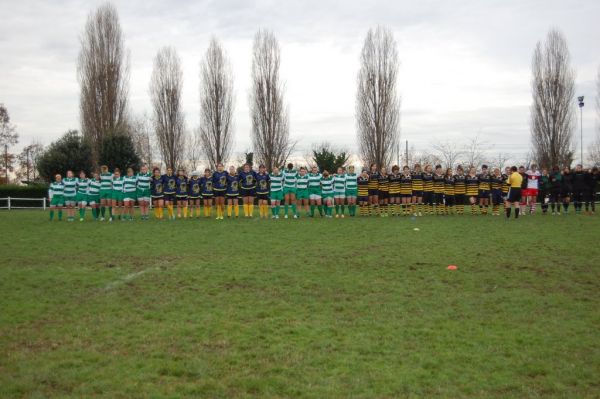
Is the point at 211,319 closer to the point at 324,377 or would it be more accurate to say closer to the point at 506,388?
the point at 324,377

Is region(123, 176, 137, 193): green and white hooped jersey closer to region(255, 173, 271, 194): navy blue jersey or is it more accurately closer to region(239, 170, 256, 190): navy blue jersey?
region(239, 170, 256, 190): navy blue jersey

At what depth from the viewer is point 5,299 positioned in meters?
7.74

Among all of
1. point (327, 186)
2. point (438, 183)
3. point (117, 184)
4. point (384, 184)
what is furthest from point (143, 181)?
point (438, 183)

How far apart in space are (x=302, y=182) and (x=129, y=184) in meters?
6.85

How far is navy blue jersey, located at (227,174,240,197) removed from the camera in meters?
21.6

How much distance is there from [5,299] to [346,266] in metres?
5.64

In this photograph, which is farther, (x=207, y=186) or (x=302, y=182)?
(x=207, y=186)

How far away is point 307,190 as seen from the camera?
71.2 feet

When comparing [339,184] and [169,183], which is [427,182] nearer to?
[339,184]

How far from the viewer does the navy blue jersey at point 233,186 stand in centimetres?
2159

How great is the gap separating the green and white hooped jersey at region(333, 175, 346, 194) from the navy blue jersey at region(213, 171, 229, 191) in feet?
14.4

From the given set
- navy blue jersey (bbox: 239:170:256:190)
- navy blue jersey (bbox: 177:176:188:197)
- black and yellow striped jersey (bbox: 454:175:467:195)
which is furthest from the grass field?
black and yellow striped jersey (bbox: 454:175:467:195)

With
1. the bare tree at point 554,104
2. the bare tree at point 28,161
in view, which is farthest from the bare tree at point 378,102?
the bare tree at point 28,161

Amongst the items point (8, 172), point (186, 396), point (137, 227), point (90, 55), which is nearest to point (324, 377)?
point (186, 396)
